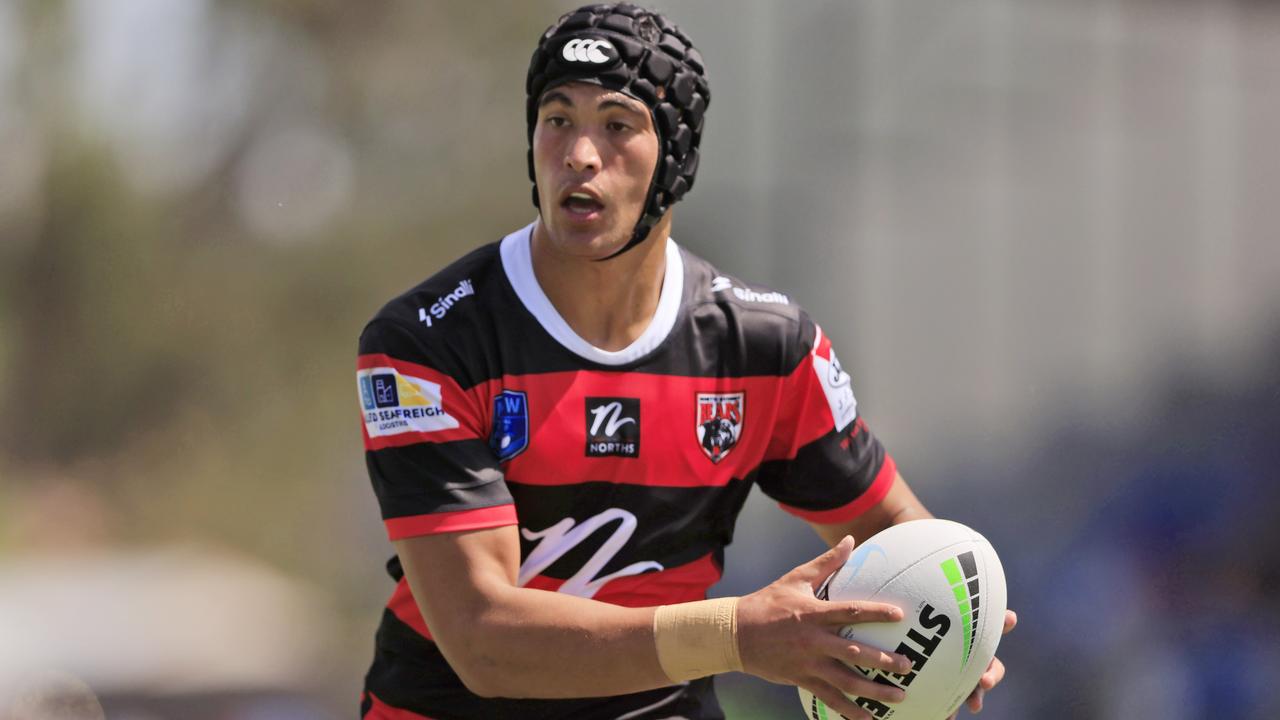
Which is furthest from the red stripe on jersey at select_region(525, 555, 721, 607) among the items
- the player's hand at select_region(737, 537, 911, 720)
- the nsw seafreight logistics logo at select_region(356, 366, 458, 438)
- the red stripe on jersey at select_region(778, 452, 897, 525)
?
the player's hand at select_region(737, 537, 911, 720)

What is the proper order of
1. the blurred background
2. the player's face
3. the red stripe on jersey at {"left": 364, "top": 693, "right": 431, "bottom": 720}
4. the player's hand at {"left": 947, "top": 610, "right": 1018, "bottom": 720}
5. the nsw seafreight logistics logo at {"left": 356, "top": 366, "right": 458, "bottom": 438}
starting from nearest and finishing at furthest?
the player's hand at {"left": 947, "top": 610, "right": 1018, "bottom": 720}, the nsw seafreight logistics logo at {"left": 356, "top": 366, "right": 458, "bottom": 438}, the player's face, the red stripe on jersey at {"left": 364, "top": 693, "right": 431, "bottom": 720}, the blurred background

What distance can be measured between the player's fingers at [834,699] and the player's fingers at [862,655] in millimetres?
68

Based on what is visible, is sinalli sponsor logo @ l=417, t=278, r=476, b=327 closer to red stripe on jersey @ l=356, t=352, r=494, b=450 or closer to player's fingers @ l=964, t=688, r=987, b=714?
red stripe on jersey @ l=356, t=352, r=494, b=450

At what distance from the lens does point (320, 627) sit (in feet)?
33.3

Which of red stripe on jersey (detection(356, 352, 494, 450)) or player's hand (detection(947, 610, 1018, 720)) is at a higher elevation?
red stripe on jersey (detection(356, 352, 494, 450))

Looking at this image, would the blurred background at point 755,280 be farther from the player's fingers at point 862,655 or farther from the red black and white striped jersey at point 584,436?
the player's fingers at point 862,655

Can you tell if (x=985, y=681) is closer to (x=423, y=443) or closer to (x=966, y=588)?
(x=966, y=588)

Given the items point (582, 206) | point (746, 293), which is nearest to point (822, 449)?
point (746, 293)

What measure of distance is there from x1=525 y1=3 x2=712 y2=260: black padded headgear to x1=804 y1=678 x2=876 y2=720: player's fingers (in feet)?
3.68

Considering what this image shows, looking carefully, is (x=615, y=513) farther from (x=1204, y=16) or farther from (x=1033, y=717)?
(x=1204, y=16)

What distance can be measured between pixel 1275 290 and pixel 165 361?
8077 millimetres

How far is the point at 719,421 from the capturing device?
3.49 meters

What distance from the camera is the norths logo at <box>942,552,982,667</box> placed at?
2.94 meters

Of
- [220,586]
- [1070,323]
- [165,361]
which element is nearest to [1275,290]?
[1070,323]
